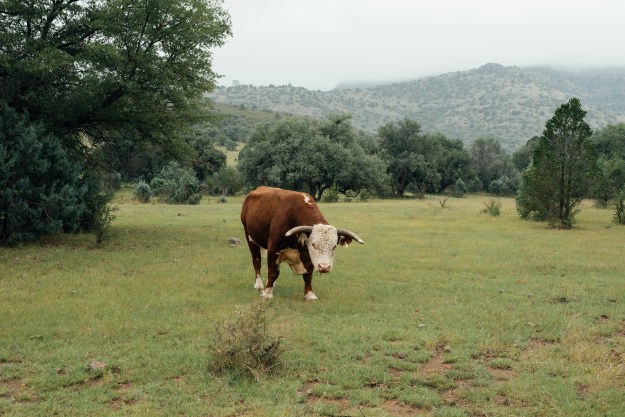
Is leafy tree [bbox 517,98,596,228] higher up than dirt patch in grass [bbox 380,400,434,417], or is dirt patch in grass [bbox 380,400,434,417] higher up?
leafy tree [bbox 517,98,596,228]

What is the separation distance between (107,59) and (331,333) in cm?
1364

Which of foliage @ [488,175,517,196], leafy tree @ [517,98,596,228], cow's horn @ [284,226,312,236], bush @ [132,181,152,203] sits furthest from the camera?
foliage @ [488,175,517,196]

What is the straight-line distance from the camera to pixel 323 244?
32.6ft

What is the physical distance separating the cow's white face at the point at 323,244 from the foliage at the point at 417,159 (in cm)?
5586

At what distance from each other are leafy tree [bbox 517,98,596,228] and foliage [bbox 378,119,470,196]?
38.6 m

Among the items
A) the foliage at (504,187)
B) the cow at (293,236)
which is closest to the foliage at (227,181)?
the foliage at (504,187)

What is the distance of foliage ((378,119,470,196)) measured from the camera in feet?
222

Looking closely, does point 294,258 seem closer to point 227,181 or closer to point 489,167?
Result: point 227,181

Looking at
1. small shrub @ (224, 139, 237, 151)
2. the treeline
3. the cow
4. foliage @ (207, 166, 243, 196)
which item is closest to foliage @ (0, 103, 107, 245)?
the cow

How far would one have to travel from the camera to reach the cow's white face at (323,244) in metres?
9.88

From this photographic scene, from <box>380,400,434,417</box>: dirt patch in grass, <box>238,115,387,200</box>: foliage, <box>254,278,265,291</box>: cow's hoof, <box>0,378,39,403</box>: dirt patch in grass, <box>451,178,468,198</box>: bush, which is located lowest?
<box>0,378,39,403</box>: dirt patch in grass

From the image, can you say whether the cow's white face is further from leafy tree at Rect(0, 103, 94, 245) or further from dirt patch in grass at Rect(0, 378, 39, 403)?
leafy tree at Rect(0, 103, 94, 245)

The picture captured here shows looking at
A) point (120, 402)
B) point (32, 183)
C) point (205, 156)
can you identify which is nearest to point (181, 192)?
point (205, 156)

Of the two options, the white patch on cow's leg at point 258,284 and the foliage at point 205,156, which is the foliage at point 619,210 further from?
the foliage at point 205,156
